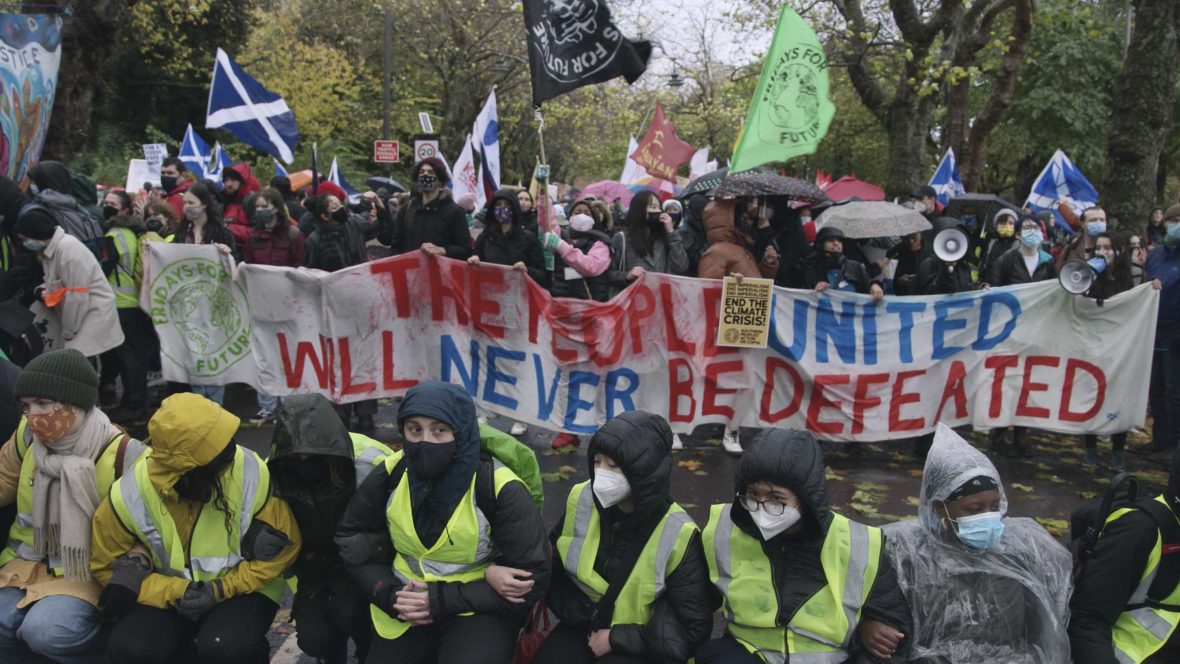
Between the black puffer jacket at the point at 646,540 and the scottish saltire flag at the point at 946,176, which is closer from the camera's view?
the black puffer jacket at the point at 646,540

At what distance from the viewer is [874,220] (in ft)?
24.0

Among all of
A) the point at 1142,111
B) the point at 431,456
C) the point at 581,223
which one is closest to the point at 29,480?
the point at 431,456

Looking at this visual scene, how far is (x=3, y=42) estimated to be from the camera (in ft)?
21.0

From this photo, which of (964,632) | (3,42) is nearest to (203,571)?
(964,632)

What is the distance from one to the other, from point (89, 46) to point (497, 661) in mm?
12449

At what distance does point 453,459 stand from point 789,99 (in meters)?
4.27

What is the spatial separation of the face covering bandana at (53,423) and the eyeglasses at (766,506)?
250cm

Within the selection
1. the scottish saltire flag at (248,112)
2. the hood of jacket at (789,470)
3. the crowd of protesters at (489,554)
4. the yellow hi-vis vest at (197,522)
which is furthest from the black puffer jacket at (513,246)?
the hood of jacket at (789,470)

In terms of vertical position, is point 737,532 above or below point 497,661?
above

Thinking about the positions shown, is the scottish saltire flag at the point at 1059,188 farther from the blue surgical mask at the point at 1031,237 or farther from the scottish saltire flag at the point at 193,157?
the scottish saltire flag at the point at 193,157

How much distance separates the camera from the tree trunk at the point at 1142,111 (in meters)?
8.82

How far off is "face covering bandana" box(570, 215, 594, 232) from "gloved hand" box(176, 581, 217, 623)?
13.4ft

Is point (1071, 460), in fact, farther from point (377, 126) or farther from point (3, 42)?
point (377, 126)

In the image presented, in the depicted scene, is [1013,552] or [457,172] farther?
[457,172]
